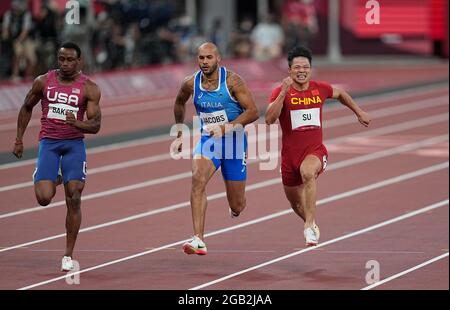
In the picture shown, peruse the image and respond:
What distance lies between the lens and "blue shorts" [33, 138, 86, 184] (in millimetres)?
12812

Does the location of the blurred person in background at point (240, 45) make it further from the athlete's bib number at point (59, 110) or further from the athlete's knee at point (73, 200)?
the athlete's bib number at point (59, 110)

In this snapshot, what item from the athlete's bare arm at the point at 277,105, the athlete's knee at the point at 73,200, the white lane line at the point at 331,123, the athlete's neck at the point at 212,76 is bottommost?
the white lane line at the point at 331,123

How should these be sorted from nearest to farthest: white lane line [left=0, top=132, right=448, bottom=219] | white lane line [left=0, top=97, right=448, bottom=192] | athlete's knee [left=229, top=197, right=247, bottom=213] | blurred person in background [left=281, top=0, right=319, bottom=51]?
athlete's knee [left=229, top=197, right=247, bottom=213], white lane line [left=0, top=132, right=448, bottom=219], white lane line [left=0, top=97, right=448, bottom=192], blurred person in background [left=281, top=0, right=319, bottom=51]

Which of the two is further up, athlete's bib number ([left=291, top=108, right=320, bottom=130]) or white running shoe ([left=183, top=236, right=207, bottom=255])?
athlete's bib number ([left=291, top=108, right=320, bottom=130])

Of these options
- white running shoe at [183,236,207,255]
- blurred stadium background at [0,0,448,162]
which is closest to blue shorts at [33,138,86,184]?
white running shoe at [183,236,207,255]

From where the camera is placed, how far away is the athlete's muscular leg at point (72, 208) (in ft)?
42.0

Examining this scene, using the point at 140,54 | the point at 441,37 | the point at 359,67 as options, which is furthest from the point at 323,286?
the point at 441,37

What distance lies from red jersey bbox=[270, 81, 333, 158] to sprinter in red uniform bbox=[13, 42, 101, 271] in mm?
1687

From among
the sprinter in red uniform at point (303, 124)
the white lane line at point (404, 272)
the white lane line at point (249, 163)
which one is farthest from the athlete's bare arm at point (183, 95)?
the white lane line at point (249, 163)

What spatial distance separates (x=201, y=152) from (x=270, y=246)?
2.63 m

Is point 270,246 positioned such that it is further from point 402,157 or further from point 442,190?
point 402,157

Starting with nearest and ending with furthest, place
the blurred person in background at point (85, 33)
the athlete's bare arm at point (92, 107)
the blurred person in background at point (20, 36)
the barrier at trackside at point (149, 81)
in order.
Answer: the athlete's bare arm at point (92, 107) < the barrier at trackside at point (149, 81) < the blurred person in background at point (20, 36) < the blurred person in background at point (85, 33)

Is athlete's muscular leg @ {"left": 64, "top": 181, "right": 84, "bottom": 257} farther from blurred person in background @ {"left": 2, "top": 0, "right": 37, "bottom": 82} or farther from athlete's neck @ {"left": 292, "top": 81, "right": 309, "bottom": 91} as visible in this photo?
blurred person in background @ {"left": 2, "top": 0, "right": 37, "bottom": 82}

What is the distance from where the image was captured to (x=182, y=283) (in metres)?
12.8
